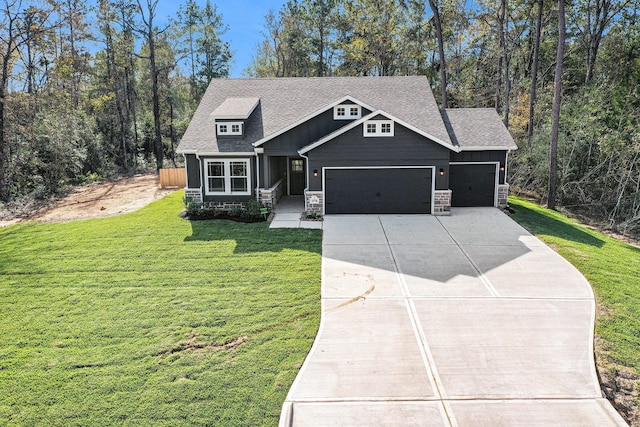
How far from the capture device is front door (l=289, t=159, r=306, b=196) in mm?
20359

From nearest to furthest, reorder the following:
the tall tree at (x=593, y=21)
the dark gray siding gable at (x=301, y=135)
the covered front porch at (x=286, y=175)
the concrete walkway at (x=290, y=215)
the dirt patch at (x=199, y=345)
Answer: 1. the dirt patch at (x=199, y=345)
2. the concrete walkway at (x=290, y=215)
3. the dark gray siding gable at (x=301, y=135)
4. the covered front porch at (x=286, y=175)
5. the tall tree at (x=593, y=21)

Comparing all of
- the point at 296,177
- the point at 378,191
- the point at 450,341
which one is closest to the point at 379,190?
the point at 378,191

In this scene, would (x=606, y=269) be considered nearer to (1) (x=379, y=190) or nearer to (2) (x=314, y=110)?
(1) (x=379, y=190)

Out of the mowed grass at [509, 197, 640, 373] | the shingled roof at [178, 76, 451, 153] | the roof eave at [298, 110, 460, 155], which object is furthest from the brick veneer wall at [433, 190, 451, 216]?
the mowed grass at [509, 197, 640, 373]

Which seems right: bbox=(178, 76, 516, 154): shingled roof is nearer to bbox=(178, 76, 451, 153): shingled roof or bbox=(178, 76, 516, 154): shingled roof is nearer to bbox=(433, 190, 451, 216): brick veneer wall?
bbox=(178, 76, 451, 153): shingled roof


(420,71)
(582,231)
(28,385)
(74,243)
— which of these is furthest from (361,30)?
(28,385)

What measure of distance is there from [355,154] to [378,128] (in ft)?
4.12

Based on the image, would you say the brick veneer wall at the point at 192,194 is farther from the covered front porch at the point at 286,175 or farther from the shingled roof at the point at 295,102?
the covered front porch at the point at 286,175

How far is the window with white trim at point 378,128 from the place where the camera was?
15.9 metres

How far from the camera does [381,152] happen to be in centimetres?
1617

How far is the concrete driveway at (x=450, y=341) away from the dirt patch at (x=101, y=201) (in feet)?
35.8

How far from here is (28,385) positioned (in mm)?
6465

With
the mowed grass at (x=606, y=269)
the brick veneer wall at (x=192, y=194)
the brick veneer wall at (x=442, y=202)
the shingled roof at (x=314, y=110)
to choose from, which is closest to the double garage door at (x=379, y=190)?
the brick veneer wall at (x=442, y=202)

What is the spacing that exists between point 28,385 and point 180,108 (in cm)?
4004
